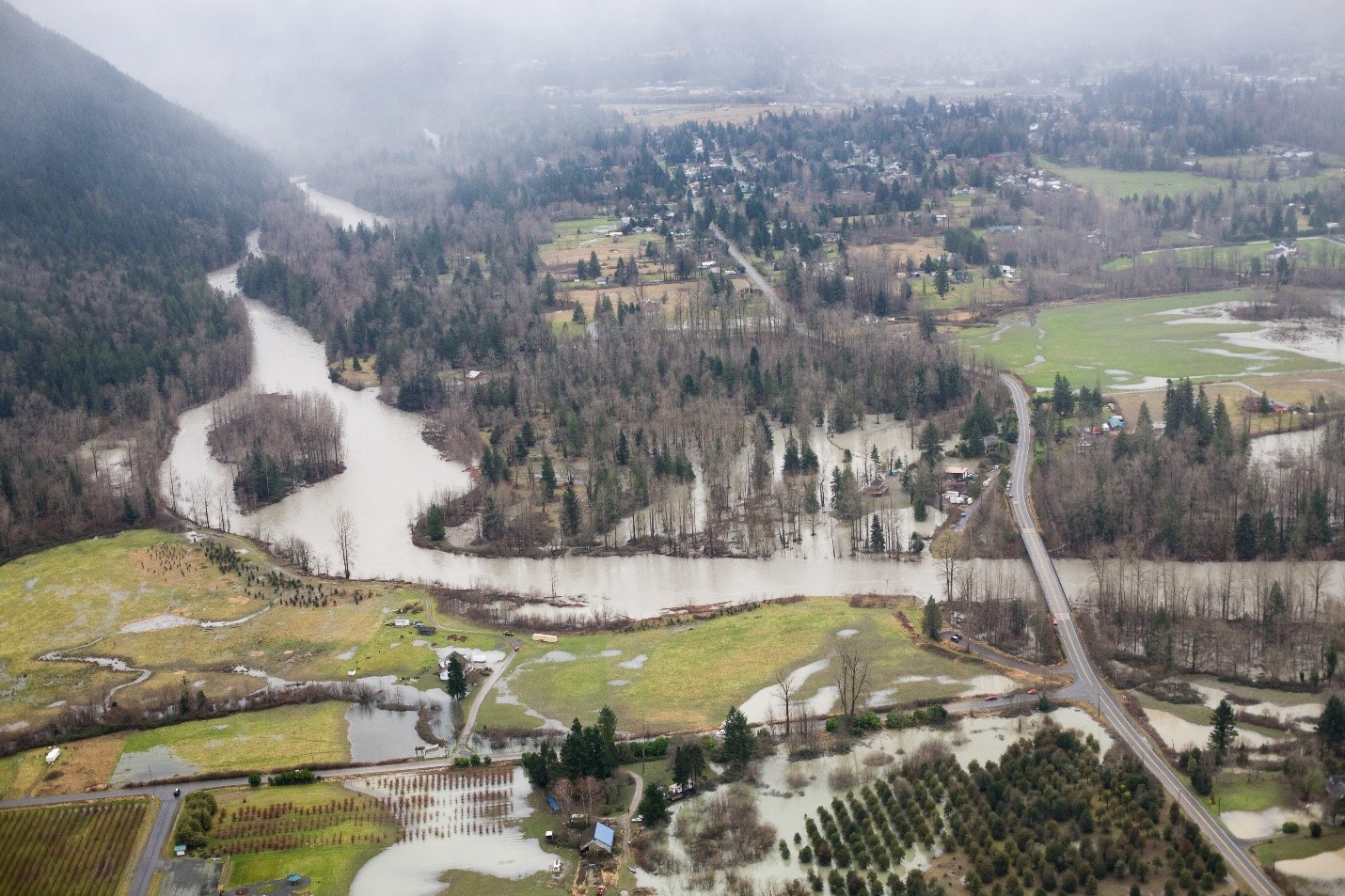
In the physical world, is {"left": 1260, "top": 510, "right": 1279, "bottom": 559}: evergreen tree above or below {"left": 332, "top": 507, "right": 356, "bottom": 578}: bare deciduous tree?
above

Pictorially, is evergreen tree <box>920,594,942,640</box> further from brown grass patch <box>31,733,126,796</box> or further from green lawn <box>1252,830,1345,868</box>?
brown grass patch <box>31,733,126,796</box>

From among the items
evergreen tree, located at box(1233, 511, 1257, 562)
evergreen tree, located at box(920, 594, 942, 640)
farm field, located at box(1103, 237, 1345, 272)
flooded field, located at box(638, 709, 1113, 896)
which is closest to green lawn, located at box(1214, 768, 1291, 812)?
flooded field, located at box(638, 709, 1113, 896)

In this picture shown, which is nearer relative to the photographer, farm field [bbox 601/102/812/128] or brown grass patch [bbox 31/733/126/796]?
brown grass patch [bbox 31/733/126/796]

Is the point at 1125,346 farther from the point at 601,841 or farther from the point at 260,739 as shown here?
the point at 260,739

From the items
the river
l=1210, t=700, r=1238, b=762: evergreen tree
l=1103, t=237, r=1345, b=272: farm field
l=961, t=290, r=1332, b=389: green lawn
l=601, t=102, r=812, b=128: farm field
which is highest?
l=601, t=102, r=812, b=128: farm field

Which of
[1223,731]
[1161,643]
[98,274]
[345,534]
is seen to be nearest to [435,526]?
[345,534]

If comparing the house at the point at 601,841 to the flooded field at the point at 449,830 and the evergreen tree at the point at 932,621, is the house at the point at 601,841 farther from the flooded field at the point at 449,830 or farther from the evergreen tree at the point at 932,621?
the evergreen tree at the point at 932,621

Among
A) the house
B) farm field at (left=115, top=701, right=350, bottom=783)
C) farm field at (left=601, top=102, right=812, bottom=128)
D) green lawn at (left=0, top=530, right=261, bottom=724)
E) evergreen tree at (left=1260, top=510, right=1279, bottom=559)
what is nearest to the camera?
the house
